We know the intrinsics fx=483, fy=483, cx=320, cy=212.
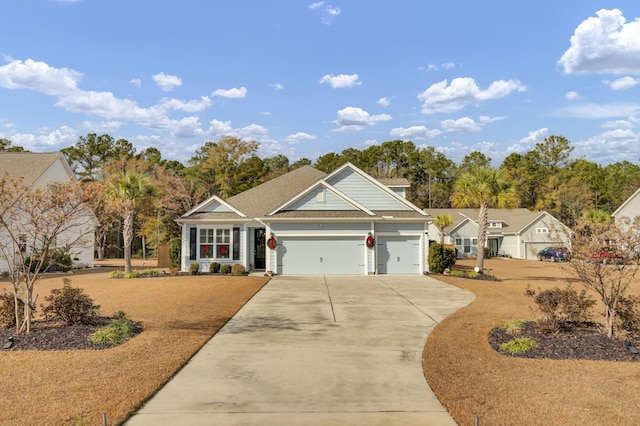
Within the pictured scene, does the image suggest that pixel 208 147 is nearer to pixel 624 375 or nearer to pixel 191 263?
pixel 191 263

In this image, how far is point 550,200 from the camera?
65562 mm

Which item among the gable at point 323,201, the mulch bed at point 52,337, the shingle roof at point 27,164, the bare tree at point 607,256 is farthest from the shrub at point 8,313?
the shingle roof at point 27,164

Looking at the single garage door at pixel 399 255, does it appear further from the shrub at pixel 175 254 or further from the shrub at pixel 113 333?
the shrub at pixel 113 333

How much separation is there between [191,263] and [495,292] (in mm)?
15630

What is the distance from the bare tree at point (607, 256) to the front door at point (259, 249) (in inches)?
814

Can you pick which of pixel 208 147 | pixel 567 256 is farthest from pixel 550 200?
pixel 567 256

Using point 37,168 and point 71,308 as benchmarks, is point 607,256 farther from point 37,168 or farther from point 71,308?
point 37,168

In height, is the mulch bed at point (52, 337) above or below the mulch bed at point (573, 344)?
above

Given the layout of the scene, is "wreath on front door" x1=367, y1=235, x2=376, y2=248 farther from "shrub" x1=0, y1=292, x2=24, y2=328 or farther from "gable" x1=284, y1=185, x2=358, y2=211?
"shrub" x1=0, y1=292, x2=24, y2=328

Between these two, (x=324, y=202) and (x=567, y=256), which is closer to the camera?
(x=567, y=256)

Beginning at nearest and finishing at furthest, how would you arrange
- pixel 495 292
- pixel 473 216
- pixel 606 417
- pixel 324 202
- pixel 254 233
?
pixel 606 417
pixel 495 292
pixel 324 202
pixel 254 233
pixel 473 216

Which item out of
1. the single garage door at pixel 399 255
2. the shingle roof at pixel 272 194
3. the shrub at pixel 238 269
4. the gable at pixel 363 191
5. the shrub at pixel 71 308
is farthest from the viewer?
the shingle roof at pixel 272 194

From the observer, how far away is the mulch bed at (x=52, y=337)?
9250 millimetres

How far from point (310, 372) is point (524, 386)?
10.7 feet
